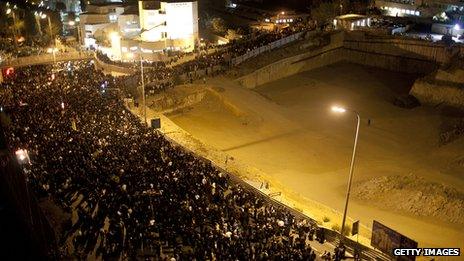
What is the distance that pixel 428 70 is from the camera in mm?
50156

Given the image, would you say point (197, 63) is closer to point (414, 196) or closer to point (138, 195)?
point (414, 196)

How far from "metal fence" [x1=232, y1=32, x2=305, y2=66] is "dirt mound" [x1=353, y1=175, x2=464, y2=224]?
2544 cm

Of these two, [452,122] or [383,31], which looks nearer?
[452,122]

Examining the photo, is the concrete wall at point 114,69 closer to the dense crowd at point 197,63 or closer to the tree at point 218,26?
the dense crowd at point 197,63

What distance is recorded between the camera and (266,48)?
5300 centimetres

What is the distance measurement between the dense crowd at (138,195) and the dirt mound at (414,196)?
8.18m

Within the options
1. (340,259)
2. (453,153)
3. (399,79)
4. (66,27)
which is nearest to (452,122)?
(453,153)

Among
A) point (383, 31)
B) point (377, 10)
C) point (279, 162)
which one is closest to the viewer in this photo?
point (279, 162)

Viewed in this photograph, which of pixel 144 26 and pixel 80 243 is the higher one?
pixel 144 26

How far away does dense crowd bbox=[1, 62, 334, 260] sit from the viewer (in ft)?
58.2

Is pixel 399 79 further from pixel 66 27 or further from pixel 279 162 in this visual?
pixel 66 27

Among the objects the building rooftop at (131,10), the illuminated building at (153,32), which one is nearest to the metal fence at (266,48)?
the illuminated building at (153,32)

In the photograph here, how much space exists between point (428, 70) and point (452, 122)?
14063mm

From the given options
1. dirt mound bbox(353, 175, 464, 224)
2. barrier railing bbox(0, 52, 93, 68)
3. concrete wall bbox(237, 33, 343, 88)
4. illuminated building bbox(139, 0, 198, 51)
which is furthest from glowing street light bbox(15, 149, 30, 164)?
illuminated building bbox(139, 0, 198, 51)
